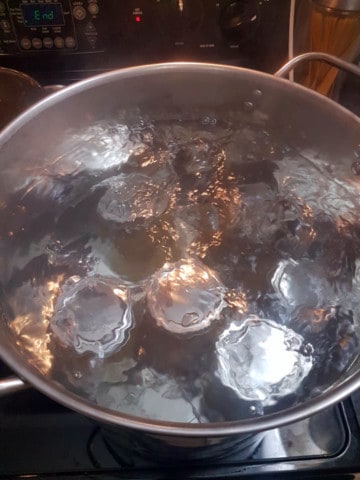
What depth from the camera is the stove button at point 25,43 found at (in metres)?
0.96

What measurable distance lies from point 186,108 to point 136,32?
185mm

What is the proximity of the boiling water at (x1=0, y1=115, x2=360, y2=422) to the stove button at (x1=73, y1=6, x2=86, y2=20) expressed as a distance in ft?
0.67

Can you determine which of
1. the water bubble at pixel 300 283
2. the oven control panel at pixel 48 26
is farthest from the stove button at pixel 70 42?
the water bubble at pixel 300 283

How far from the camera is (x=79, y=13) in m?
0.93

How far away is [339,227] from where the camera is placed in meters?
0.80

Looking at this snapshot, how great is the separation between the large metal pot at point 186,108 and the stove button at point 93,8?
0.18 meters

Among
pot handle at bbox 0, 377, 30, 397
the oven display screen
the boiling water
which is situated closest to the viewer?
pot handle at bbox 0, 377, 30, 397

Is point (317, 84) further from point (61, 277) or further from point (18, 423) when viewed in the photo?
point (18, 423)

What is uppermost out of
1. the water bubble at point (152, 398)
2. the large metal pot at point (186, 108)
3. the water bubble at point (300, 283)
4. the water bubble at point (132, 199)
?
the large metal pot at point (186, 108)

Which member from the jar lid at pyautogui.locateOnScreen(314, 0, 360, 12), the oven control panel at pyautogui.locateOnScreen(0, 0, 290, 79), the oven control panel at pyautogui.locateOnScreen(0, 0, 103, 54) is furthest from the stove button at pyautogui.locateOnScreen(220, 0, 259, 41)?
the oven control panel at pyautogui.locateOnScreen(0, 0, 103, 54)

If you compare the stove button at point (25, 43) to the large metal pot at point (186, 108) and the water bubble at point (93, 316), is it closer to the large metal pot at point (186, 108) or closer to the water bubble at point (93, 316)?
the large metal pot at point (186, 108)

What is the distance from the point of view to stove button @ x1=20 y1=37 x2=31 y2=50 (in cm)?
96

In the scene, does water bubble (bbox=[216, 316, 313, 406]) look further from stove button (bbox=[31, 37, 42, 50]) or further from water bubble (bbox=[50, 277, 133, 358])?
stove button (bbox=[31, 37, 42, 50])

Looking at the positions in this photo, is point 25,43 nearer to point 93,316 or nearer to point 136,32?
point 136,32
